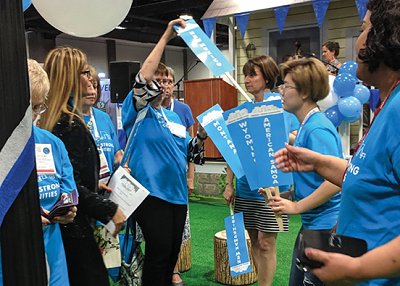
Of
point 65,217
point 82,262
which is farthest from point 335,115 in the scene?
point 65,217

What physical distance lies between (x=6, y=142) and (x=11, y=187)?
80 mm

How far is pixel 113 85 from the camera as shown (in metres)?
6.67

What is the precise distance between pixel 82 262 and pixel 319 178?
3.66 ft

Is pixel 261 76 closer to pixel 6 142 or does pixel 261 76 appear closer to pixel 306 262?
pixel 306 262

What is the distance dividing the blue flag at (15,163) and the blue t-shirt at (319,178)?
1426 millimetres

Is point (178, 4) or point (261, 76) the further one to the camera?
point (178, 4)

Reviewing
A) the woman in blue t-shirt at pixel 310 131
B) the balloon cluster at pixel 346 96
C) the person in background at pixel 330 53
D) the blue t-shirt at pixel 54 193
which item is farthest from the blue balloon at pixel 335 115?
the blue t-shirt at pixel 54 193

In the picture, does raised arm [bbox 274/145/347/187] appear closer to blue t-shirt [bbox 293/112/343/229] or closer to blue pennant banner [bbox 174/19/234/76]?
blue t-shirt [bbox 293/112/343/229]

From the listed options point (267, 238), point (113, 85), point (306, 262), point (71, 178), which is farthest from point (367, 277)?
point (113, 85)

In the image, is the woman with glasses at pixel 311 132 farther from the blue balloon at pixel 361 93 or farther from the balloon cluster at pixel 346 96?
the blue balloon at pixel 361 93

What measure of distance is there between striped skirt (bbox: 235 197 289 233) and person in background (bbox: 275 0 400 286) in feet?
5.55

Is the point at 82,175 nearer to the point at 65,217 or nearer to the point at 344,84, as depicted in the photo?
the point at 65,217

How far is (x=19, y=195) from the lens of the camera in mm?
755

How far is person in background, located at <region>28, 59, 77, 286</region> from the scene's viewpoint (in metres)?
1.60
